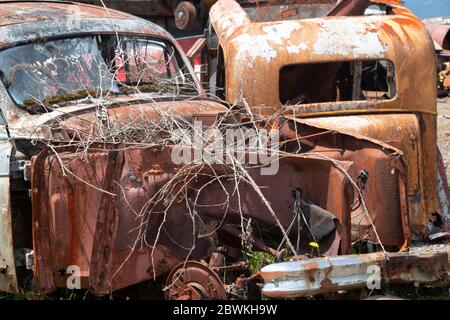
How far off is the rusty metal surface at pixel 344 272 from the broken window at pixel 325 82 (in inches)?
82.8

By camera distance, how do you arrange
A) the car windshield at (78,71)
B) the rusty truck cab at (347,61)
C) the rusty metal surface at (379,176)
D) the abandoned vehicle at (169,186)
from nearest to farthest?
the abandoned vehicle at (169,186), the rusty metal surface at (379,176), the car windshield at (78,71), the rusty truck cab at (347,61)

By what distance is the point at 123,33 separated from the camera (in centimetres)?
531

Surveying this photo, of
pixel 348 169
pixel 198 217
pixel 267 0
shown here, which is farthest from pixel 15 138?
pixel 267 0

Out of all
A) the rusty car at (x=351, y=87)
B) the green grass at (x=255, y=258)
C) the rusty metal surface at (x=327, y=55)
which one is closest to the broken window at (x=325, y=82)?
the rusty car at (x=351, y=87)

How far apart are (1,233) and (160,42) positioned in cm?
246

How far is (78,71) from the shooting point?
4688 millimetres

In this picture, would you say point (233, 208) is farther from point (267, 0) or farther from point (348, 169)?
point (267, 0)

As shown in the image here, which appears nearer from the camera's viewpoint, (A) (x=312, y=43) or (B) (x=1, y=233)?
(B) (x=1, y=233)

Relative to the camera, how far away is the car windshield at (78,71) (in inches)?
173

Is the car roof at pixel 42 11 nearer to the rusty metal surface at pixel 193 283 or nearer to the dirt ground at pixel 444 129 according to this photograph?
the rusty metal surface at pixel 193 283

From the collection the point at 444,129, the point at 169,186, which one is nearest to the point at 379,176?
the point at 169,186

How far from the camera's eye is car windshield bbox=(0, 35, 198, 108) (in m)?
4.41

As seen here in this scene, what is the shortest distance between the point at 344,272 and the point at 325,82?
2.95 m

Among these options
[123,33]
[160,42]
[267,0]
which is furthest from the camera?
[267,0]
